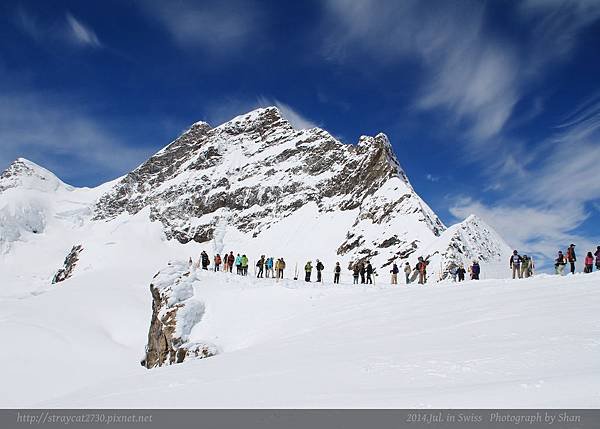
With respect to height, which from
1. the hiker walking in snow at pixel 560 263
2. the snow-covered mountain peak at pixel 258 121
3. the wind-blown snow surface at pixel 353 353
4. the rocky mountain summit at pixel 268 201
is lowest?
the wind-blown snow surface at pixel 353 353

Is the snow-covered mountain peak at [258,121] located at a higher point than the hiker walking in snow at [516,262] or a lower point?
higher

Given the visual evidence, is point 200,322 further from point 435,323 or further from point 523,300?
point 523,300

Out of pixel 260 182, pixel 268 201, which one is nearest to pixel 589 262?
pixel 268 201

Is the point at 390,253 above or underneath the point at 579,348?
above

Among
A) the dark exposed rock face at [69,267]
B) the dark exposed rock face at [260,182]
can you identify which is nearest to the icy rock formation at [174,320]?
the dark exposed rock face at [260,182]

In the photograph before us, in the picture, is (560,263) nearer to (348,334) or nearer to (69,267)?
(348,334)

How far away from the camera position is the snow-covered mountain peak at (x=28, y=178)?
115 meters

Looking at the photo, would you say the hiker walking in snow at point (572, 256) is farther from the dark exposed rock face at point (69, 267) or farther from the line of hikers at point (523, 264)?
the dark exposed rock face at point (69, 267)

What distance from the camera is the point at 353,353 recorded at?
26.9 feet

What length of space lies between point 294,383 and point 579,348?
4.38 m

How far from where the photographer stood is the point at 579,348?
631cm

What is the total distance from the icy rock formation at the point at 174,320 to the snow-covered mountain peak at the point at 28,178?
380ft
